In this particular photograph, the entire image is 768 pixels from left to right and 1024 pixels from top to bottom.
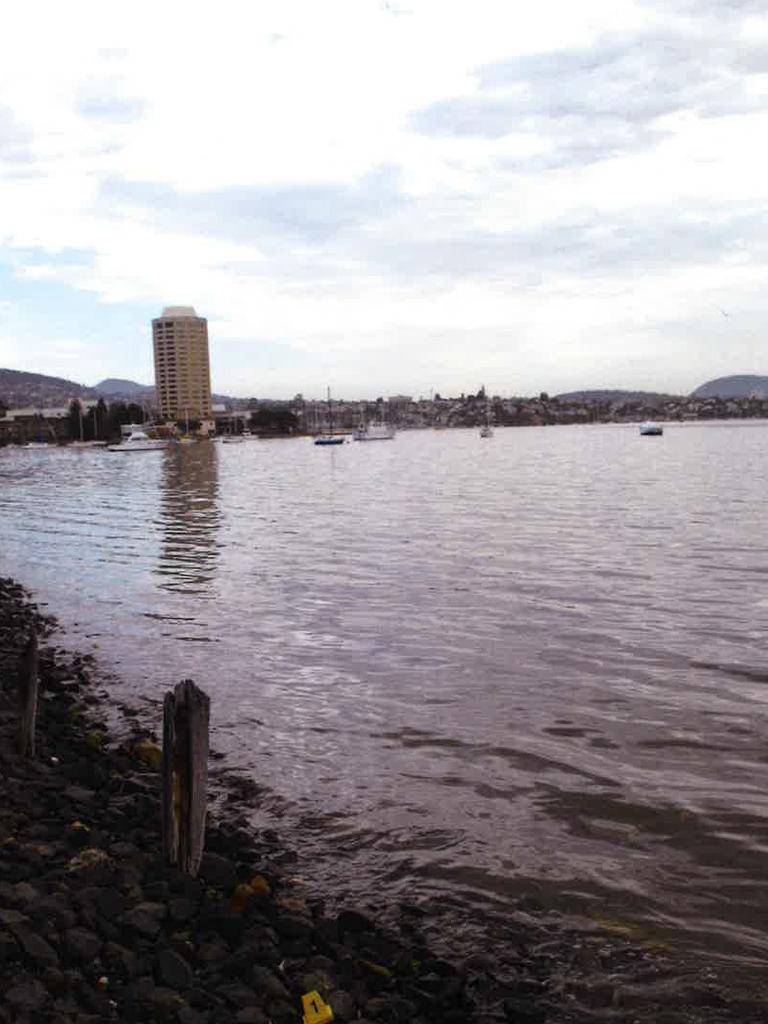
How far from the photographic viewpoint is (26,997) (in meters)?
4.57

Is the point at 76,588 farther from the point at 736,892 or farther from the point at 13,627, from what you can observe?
the point at 736,892

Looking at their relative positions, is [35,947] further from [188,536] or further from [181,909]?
[188,536]

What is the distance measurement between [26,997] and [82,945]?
737 millimetres

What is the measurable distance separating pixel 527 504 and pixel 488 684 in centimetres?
3097

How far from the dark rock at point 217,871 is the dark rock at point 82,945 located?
1500 mm

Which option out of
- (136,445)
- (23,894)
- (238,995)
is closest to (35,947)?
(23,894)

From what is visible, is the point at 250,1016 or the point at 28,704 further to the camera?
the point at 28,704

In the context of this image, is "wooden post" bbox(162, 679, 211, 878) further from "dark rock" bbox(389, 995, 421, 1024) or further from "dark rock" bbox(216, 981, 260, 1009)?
"dark rock" bbox(389, 995, 421, 1024)

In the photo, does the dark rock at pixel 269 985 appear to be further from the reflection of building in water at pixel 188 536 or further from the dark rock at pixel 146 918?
the reflection of building in water at pixel 188 536

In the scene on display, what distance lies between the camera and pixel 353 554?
27.3 meters

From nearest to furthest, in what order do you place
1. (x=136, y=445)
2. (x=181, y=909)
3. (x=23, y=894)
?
(x=23, y=894) → (x=181, y=909) → (x=136, y=445)

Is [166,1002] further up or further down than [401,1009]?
further up

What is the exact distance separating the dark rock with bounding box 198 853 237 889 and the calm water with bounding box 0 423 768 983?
1.01m

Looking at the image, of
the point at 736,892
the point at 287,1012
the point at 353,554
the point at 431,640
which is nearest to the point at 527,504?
the point at 353,554
